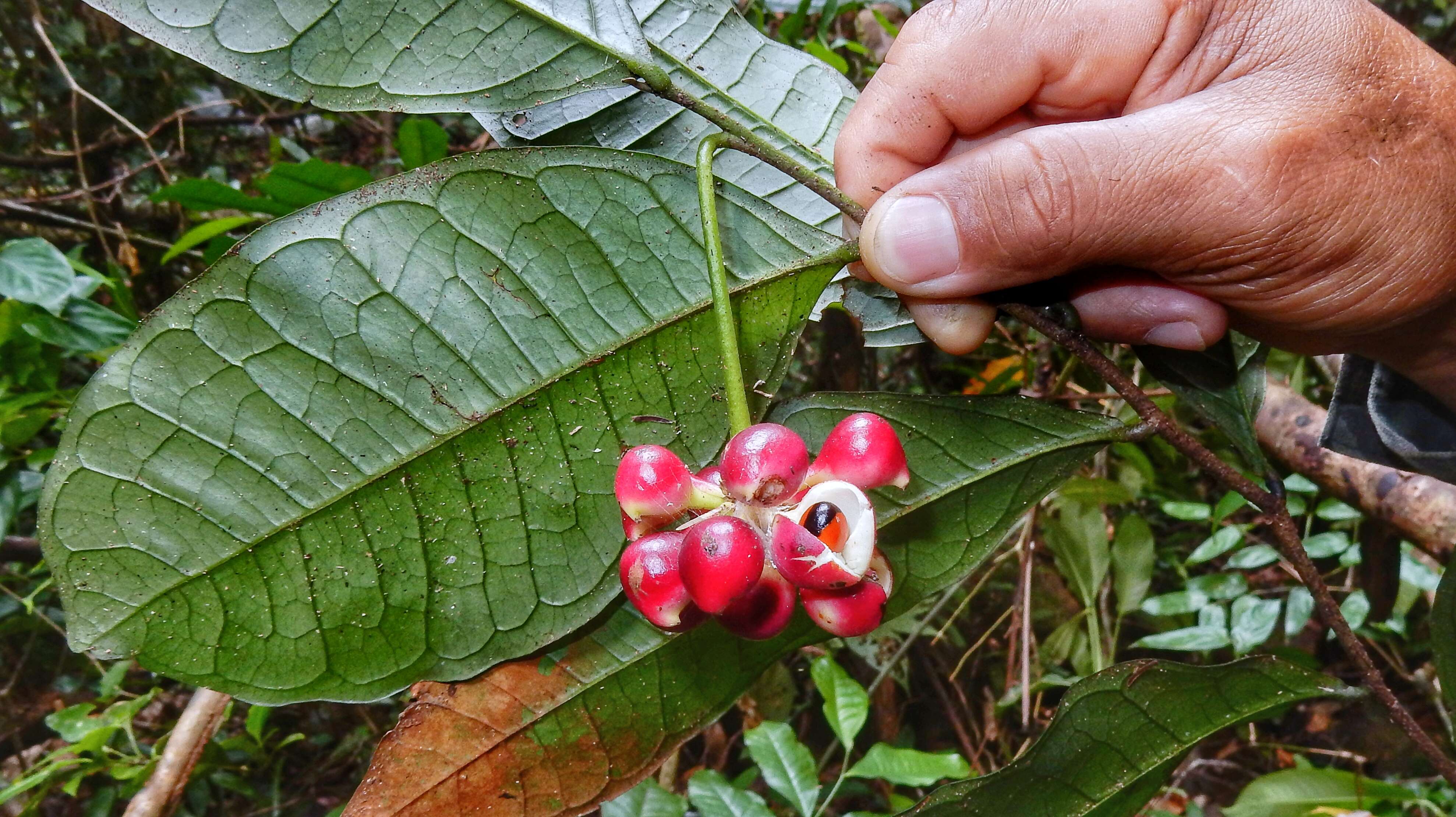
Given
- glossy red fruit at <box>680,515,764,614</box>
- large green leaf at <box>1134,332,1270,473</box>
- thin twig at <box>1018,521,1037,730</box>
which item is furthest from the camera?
thin twig at <box>1018,521,1037,730</box>

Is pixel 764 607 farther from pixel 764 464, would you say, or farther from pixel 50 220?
pixel 50 220

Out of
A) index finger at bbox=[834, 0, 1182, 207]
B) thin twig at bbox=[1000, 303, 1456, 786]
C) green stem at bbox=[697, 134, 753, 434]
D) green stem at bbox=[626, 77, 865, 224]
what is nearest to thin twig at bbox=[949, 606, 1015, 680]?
thin twig at bbox=[1000, 303, 1456, 786]

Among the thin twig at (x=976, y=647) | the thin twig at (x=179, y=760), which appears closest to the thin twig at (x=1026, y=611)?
the thin twig at (x=976, y=647)

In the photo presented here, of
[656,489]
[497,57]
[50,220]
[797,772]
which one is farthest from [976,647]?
[50,220]

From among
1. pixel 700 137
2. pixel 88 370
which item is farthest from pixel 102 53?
pixel 700 137

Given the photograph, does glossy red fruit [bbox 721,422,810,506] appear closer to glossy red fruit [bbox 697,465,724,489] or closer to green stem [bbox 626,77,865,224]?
glossy red fruit [bbox 697,465,724,489]

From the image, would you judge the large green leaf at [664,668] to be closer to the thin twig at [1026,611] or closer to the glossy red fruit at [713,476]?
the glossy red fruit at [713,476]

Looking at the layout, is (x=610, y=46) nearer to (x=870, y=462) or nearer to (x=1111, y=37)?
(x=870, y=462)
